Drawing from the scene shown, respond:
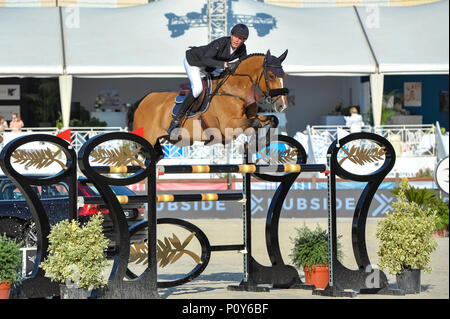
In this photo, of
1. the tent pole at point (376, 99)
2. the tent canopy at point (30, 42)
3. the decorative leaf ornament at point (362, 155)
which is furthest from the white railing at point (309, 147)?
the decorative leaf ornament at point (362, 155)

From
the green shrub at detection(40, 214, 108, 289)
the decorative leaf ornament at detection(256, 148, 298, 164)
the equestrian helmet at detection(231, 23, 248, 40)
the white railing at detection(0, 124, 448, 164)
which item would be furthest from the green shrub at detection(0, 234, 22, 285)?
the white railing at detection(0, 124, 448, 164)

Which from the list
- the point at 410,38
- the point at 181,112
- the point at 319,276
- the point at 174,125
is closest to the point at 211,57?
the point at 181,112

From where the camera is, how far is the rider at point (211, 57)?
861 cm

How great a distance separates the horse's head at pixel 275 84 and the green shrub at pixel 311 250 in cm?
127

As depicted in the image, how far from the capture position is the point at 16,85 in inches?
1016

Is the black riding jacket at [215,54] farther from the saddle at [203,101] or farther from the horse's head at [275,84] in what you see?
the horse's head at [275,84]

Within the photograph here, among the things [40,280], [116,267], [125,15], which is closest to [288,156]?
[116,267]

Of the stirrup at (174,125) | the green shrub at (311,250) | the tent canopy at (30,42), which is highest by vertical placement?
the tent canopy at (30,42)

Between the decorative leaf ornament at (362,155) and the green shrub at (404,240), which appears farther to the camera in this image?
the decorative leaf ornament at (362,155)

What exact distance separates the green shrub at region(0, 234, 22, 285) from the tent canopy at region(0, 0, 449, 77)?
13.5 m

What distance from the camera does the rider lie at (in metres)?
8.61

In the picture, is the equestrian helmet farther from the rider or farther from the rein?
the rein

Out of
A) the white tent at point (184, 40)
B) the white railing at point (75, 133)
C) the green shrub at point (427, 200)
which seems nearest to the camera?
the green shrub at point (427, 200)

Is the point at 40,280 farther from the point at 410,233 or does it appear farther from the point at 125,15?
the point at 125,15
